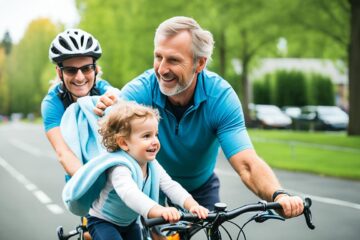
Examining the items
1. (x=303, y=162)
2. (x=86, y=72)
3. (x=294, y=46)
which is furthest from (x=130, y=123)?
(x=294, y=46)

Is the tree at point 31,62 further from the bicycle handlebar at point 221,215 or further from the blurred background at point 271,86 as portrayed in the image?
the bicycle handlebar at point 221,215

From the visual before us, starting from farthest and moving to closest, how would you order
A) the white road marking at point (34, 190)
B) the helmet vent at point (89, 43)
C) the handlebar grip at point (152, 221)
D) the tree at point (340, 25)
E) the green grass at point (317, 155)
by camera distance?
the tree at point (340, 25), the green grass at point (317, 155), the white road marking at point (34, 190), the helmet vent at point (89, 43), the handlebar grip at point (152, 221)

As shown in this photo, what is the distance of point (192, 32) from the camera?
352cm

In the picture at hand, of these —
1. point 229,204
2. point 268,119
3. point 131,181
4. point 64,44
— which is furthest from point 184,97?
point 268,119

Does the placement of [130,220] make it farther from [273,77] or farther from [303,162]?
[273,77]

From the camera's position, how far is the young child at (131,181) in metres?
2.89

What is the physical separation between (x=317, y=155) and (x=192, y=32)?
51.5 feet

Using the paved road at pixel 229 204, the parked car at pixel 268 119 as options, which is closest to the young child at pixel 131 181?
the paved road at pixel 229 204

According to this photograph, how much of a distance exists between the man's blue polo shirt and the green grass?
33.7ft

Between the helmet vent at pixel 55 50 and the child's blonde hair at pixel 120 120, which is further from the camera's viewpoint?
the helmet vent at pixel 55 50

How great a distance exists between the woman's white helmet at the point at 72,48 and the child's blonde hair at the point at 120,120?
1.24 meters

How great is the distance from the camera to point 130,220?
3.29m

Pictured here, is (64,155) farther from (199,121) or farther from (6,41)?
(6,41)

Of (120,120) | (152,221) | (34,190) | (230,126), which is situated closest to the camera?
(152,221)
